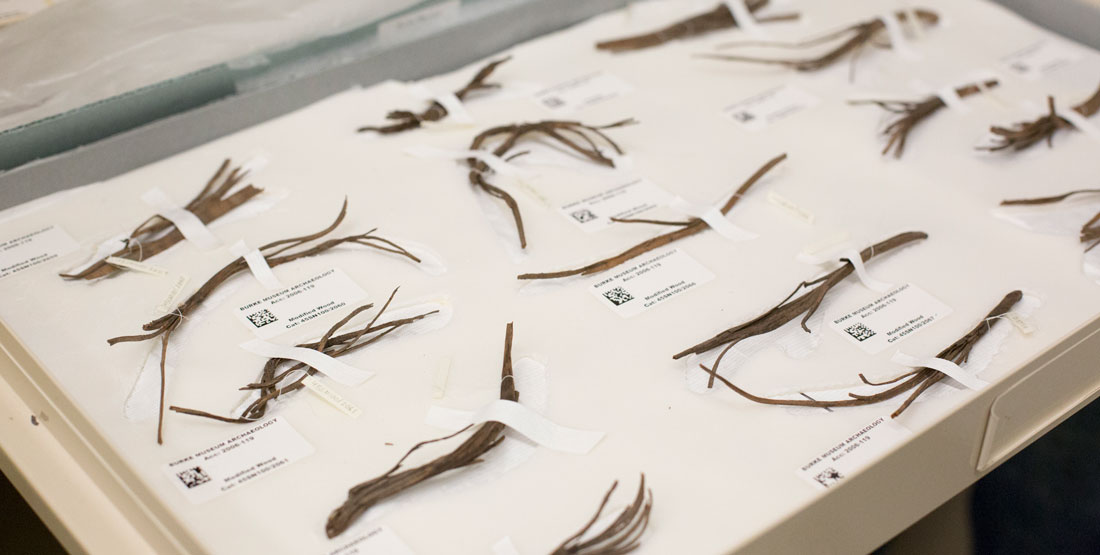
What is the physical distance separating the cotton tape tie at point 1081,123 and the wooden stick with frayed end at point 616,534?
4.01 ft

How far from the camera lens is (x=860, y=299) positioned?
4.60 ft

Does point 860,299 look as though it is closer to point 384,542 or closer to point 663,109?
point 663,109

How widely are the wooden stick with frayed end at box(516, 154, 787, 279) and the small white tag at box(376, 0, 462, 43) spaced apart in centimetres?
69

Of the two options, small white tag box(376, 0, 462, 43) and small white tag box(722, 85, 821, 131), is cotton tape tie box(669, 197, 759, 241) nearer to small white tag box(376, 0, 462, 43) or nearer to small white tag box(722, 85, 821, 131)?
small white tag box(722, 85, 821, 131)

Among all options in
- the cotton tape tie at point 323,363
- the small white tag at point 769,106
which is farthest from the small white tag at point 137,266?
the small white tag at point 769,106

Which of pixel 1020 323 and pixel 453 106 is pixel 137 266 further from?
pixel 1020 323

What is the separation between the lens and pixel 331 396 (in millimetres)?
1205

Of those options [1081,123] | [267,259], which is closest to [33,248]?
[267,259]

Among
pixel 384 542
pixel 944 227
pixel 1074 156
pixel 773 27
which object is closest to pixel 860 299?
pixel 944 227

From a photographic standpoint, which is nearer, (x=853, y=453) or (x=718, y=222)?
(x=853, y=453)

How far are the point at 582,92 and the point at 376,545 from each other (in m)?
1.06

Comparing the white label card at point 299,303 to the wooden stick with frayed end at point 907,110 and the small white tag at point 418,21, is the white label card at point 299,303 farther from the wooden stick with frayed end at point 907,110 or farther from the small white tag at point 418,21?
the wooden stick with frayed end at point 907,110

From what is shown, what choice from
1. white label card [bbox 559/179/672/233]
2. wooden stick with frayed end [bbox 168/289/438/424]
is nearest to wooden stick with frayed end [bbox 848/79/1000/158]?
white label card [bbox 559/179/672/233]

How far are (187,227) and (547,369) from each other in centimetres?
60
